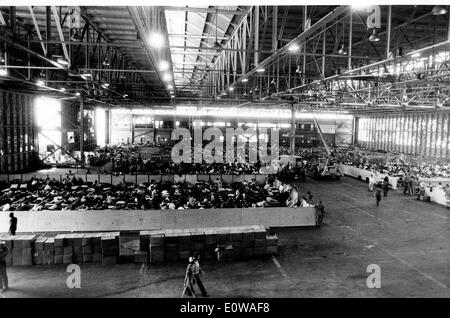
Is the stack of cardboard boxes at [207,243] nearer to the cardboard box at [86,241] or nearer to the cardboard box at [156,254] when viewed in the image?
the cardboard box at [156,254]

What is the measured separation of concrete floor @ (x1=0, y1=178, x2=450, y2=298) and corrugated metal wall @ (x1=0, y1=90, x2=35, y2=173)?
17.3 metres

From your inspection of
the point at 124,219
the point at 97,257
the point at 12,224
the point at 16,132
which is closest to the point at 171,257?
the point at 97,257

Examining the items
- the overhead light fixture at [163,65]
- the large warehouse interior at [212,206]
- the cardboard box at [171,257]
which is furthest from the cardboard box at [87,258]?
the overhead light fixture at [163,65]

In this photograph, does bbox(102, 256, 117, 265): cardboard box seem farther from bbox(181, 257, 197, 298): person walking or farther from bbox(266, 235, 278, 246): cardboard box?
bbox(266, 235, 278, 246): cardboard box

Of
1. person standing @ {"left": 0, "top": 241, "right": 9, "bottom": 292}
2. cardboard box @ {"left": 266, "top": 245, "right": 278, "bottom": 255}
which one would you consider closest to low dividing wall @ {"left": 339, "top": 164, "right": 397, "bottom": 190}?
cardboard box @ {"left": 266, "top": 245, "right": 278, "bottom": 255}

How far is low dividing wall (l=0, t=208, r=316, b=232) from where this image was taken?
1385 cm

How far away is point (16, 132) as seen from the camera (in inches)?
1022

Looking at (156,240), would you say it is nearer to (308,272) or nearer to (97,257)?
(97,257)
